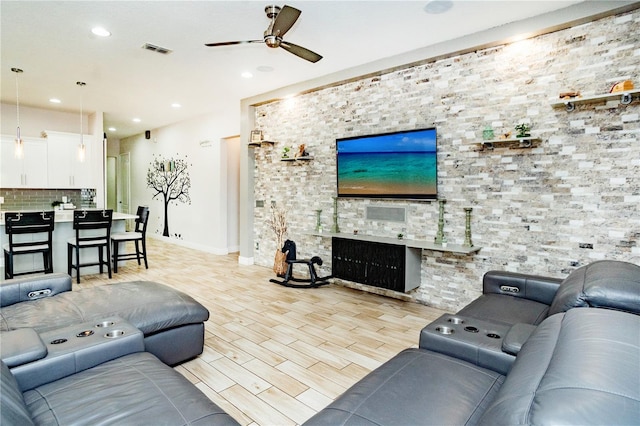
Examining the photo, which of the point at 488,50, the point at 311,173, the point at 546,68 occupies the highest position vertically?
the point at 488,50

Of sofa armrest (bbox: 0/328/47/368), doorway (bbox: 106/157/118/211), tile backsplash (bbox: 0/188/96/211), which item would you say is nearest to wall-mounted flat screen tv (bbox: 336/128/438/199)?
sofa armrest (bbox: 0/328/47/368)

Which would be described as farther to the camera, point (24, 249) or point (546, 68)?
point (24, 249)

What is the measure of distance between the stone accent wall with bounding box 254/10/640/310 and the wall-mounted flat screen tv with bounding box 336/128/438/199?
129mm

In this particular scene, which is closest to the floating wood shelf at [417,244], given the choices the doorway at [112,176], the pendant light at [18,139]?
the pendant light at [18,139]

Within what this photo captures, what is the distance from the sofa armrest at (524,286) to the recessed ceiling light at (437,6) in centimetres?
232

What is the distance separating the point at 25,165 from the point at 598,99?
853 centimetres

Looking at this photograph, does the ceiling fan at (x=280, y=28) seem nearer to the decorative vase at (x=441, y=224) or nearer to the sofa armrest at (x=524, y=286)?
the decorative vase at (x=441, y=224)

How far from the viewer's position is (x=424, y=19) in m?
3.34

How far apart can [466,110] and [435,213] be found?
1.15 metres

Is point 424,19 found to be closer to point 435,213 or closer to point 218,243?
point 435,213

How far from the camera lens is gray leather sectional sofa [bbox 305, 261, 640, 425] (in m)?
A: 0.75

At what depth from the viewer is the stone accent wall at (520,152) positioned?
9.85ft

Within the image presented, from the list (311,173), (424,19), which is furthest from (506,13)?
(311,173)

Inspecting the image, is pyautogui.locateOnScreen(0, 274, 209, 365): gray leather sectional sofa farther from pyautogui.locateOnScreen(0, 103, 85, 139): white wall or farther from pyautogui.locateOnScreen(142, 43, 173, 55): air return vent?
pyautogui.locateOnScreen(0, 103, 85, 139): white wall
